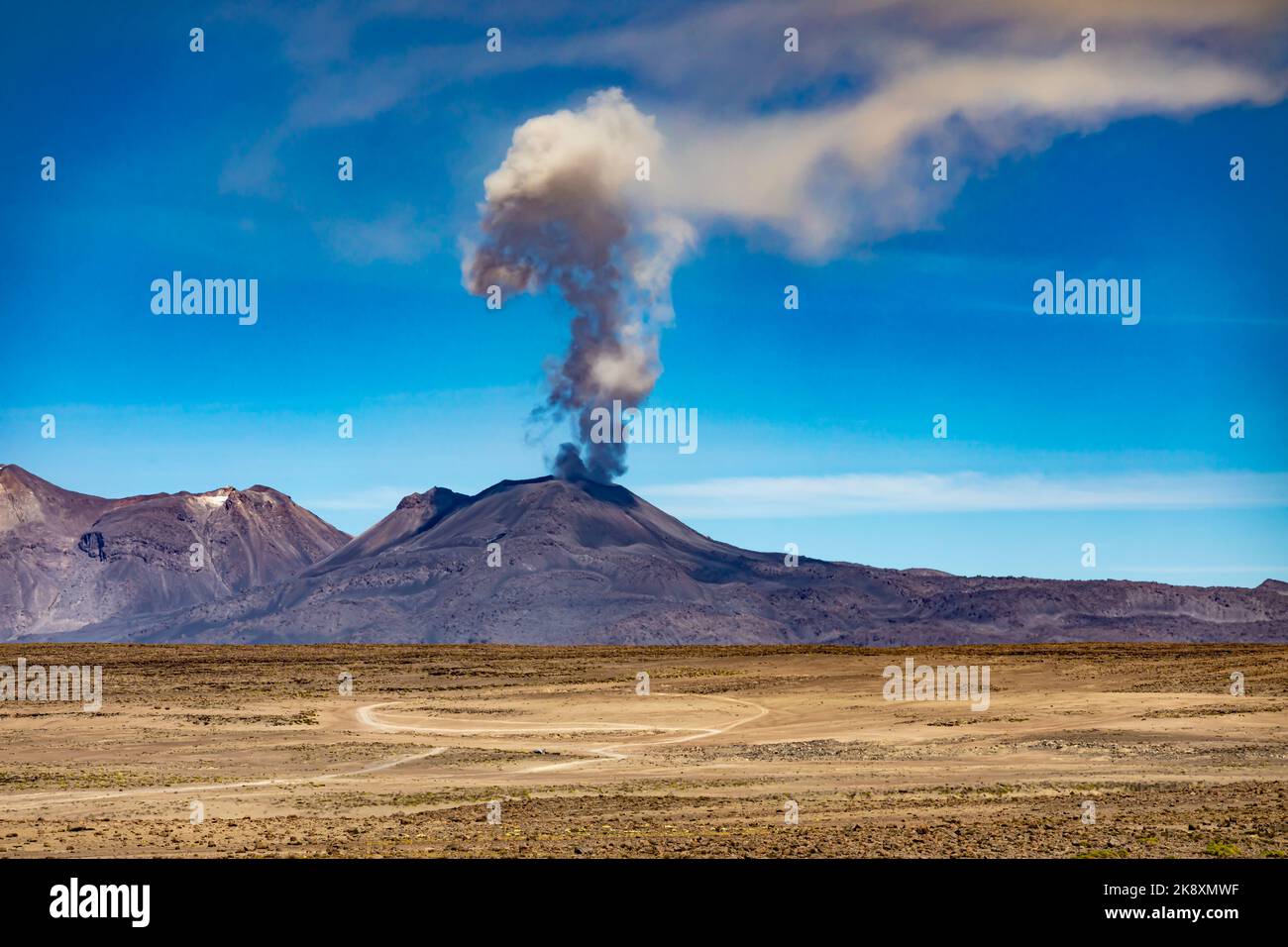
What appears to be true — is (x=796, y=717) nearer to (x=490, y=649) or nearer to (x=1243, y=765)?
(x=1243, y=765)

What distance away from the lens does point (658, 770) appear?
35812 millimetres

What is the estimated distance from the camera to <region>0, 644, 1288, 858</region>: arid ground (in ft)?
75.4

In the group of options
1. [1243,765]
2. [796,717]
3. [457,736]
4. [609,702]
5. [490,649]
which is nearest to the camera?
[1243,765]

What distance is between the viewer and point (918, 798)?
92.7 feet

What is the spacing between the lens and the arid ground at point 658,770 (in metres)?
23.0

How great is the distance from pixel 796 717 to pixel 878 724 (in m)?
6.30
